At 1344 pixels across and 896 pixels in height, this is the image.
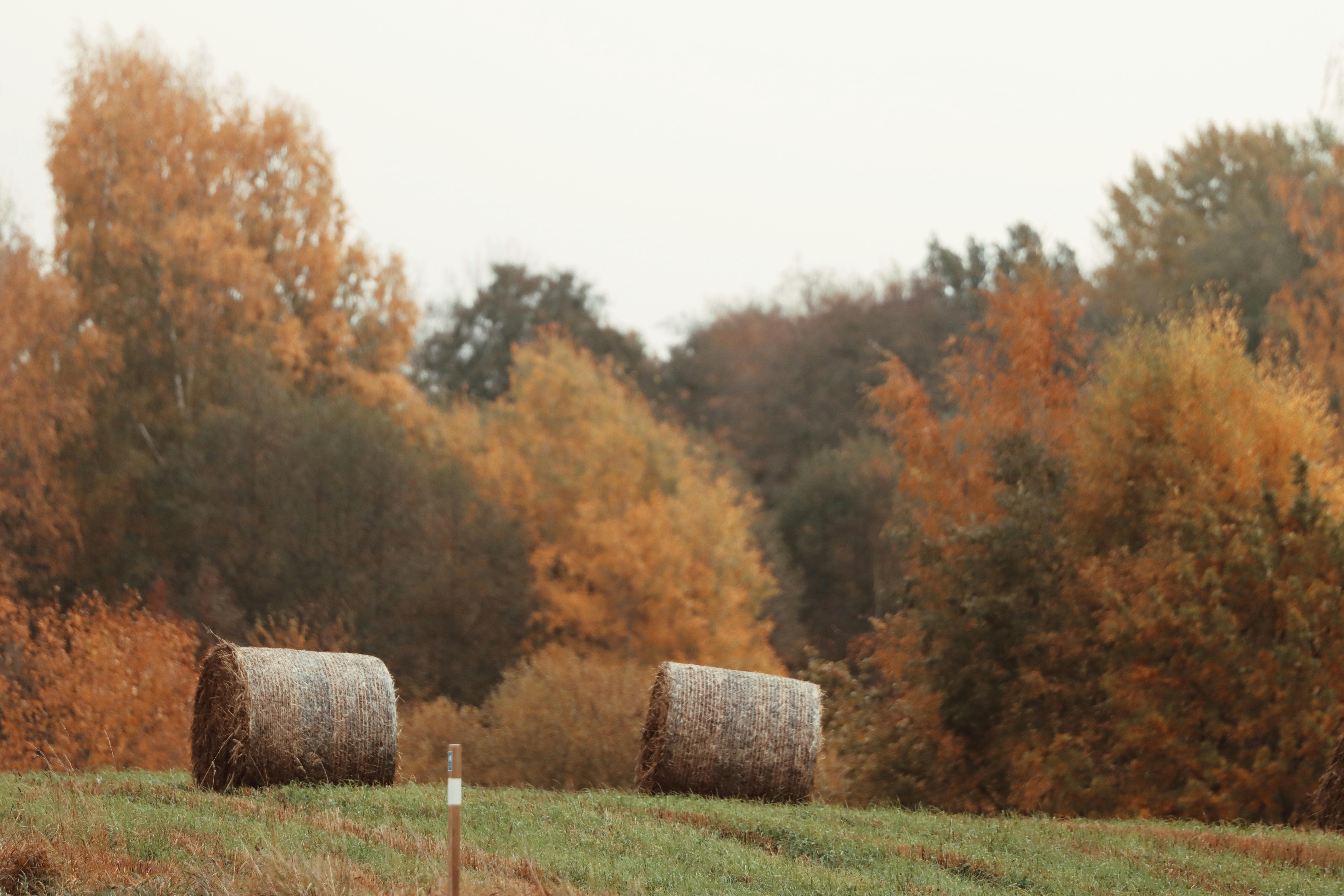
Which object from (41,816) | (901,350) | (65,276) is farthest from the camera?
(901,350)

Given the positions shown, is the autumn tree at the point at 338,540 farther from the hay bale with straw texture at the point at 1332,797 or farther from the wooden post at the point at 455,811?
the wooden post at the point at 455,811

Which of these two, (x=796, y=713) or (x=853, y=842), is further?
(x=796, y=713)

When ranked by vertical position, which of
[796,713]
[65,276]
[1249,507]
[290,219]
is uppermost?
[290,219]

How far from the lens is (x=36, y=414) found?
33.3 meters

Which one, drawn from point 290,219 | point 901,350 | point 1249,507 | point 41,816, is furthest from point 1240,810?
point 901,350

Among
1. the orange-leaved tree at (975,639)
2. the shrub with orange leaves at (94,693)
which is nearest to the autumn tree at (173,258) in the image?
the shrub with orange leaves at (94,693)

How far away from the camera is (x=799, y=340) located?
2381 inches

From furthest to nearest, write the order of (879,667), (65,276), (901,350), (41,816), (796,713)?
(901,350) → (65,276) → (879,667) → (796,713) → (41,816)

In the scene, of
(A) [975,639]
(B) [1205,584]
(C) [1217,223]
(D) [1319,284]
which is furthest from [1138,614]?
(C) [1217,223]

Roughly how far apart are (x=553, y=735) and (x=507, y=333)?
35915 mm

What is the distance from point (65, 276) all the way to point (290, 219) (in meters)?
6.31

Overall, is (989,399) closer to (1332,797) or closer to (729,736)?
(1332,797)

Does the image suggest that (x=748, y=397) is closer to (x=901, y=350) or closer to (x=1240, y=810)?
(x=901, y=350)

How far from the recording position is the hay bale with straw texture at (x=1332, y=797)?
1444 centimetres
